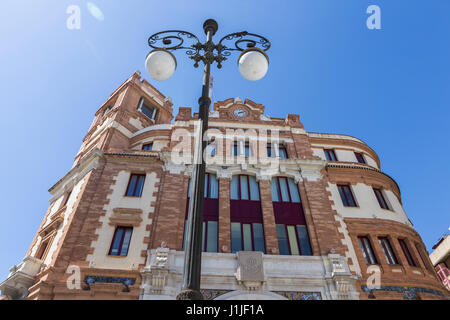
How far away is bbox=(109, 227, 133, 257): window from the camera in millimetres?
14781

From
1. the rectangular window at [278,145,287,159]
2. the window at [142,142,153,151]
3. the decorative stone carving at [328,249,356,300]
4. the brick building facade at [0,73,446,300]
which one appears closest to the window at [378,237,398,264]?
the brick building facade at [0,73,446,300]

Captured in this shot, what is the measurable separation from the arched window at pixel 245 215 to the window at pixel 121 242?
544 cm

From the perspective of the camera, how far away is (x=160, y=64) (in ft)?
24.6

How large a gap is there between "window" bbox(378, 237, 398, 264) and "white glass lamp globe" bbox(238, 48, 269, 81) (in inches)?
536

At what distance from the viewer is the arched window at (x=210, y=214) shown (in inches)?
606

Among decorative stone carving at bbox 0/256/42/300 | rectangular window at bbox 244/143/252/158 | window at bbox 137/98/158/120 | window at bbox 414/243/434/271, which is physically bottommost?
decorative stone carving at bbox 0/256/42/300

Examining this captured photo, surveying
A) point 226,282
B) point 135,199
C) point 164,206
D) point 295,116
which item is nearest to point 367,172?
point 295,116

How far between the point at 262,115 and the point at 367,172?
852 centimetres

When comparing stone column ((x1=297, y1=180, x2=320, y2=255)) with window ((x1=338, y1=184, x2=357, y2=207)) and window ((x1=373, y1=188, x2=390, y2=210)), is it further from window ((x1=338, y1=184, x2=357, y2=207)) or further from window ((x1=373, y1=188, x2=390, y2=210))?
window ((x1=373, y1=188, x2=390, y2=210))

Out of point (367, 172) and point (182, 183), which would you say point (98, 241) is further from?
point (367, 172)

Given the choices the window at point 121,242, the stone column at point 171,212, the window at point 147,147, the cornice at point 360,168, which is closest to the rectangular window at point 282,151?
the cornice at point 360,168

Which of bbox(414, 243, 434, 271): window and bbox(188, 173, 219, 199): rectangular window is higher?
bbox(188, 173, 219, 199): rectangular window

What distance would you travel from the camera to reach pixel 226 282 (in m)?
13.8
